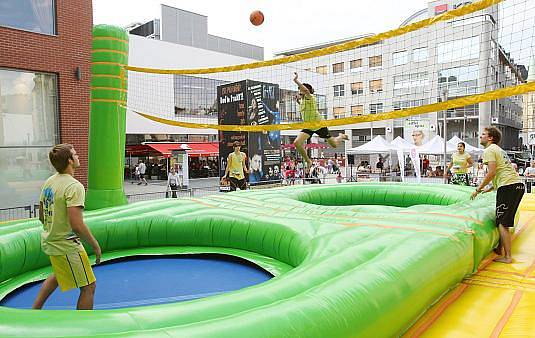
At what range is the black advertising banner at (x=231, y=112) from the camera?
1210 cm

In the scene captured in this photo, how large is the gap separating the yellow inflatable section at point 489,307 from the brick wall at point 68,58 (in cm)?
826

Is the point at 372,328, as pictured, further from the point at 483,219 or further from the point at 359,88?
the point at 359,88

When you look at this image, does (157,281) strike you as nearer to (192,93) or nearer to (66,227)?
(66,227)

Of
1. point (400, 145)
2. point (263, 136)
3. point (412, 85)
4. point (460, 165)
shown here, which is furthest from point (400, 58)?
point (460, 165)

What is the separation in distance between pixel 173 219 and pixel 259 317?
11.7 feet

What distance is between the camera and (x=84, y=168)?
9.45 meters

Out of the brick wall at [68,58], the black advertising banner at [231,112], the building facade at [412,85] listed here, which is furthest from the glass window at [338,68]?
the brick wall at [68,58]

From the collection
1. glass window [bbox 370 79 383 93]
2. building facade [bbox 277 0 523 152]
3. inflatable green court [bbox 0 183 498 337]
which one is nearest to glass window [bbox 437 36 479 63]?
building facade [bbox 277 0 523 152]

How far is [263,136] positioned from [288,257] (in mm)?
8381

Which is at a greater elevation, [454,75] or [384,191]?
[454,75]

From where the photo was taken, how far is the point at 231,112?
41.2 ft

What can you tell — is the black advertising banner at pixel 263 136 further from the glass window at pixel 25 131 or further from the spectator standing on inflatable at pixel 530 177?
the spectator standing on inflatable at pixel 530 177

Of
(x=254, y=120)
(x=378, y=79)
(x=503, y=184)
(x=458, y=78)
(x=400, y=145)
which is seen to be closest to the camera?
(x=503, y=184)

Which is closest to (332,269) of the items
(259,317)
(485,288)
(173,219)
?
(259,317)
